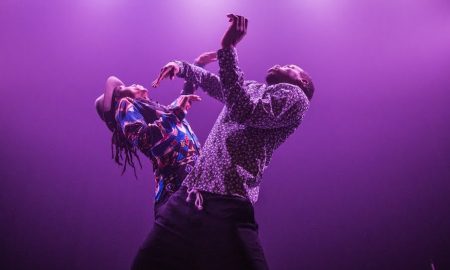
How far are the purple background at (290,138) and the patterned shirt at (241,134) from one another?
1413 mm

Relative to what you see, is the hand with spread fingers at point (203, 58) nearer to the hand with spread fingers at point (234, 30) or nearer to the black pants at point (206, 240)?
the hand with spread fingers at point (234, 30)

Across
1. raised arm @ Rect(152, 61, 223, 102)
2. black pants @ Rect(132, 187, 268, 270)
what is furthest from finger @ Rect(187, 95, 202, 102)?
black pants @ Rect(132, 187, 268, 270)

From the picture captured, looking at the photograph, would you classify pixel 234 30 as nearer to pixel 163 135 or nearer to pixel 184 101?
pixel 184 101

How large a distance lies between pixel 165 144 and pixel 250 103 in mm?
611

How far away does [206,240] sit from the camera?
41.7 inches

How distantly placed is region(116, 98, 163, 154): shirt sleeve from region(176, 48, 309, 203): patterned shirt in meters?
0.39

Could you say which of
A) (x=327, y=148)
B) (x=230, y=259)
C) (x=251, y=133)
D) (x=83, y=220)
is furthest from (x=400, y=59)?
(x=83, y=220)

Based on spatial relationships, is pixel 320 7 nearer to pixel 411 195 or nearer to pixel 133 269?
pixel 411 195

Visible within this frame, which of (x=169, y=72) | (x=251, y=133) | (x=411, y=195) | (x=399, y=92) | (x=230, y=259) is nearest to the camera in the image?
(x=230, y=259)

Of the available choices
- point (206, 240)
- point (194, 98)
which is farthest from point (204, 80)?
point (206, 240)

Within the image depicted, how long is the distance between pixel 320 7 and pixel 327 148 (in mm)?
1222

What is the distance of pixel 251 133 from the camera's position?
1.22 m

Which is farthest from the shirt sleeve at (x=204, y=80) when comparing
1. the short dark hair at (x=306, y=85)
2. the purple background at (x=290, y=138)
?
the purple background at (x=290, y=138)

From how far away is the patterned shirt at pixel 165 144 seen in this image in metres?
1.48
